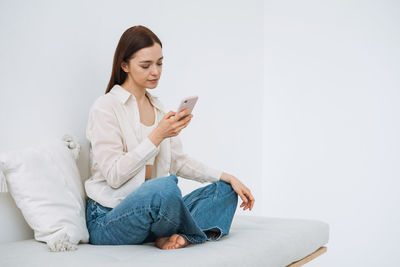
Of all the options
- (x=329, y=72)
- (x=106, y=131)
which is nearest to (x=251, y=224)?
(x=106, y=131)

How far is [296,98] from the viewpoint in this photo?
13.3 feet

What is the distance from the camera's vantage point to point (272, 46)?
4.21m

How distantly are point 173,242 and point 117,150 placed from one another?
44 centimetres

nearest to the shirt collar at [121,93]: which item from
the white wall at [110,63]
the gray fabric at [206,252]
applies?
the white wall at [110,63]

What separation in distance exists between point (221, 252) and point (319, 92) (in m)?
2.68

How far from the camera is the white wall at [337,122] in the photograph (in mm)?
3574

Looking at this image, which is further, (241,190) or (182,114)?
(241,190)

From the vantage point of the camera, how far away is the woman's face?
2.00 meters

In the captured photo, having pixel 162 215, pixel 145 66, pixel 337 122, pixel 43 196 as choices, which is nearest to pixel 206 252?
pixel 162 215

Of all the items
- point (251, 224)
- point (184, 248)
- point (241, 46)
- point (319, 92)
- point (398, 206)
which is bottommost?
point (398, 206)

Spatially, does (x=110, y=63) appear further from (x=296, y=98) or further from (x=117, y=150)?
(x=296, y=98)

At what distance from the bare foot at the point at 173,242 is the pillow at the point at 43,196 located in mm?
320

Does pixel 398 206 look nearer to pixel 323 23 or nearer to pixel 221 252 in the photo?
pixel 323 23

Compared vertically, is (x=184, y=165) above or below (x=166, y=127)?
below
